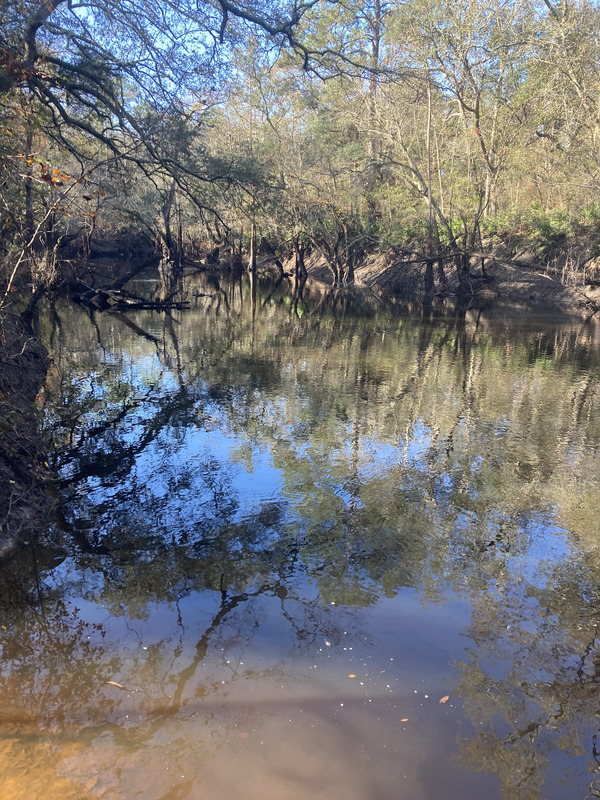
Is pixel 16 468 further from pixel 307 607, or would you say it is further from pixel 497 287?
pixel 497 287

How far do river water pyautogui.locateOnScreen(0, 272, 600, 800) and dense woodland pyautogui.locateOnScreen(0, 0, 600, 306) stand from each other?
2790 millimetres

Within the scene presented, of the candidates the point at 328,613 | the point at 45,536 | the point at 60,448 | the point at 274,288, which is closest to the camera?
the point at 328,613

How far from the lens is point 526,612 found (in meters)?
4.04

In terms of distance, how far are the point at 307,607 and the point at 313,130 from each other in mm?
25955

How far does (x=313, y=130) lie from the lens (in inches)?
1014

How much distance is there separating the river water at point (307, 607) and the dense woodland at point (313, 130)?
9.15 ft

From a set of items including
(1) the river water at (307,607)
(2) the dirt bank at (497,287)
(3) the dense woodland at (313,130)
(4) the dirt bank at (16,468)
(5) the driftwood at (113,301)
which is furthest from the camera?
(2) the dirt bank at (497,287)

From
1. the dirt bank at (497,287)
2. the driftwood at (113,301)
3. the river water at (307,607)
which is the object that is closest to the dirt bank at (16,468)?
the river water at (307,607)

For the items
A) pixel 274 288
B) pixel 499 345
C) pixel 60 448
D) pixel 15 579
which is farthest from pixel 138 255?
pixel 15 579

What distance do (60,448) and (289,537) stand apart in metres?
3.57

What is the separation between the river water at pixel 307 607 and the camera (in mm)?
2773

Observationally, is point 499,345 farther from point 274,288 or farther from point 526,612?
point 274,288

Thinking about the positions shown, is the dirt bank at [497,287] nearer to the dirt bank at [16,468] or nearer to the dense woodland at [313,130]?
the dense woodland at [313,130]

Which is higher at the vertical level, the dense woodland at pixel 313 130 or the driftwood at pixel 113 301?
the dense woodland at pixel 313 130
